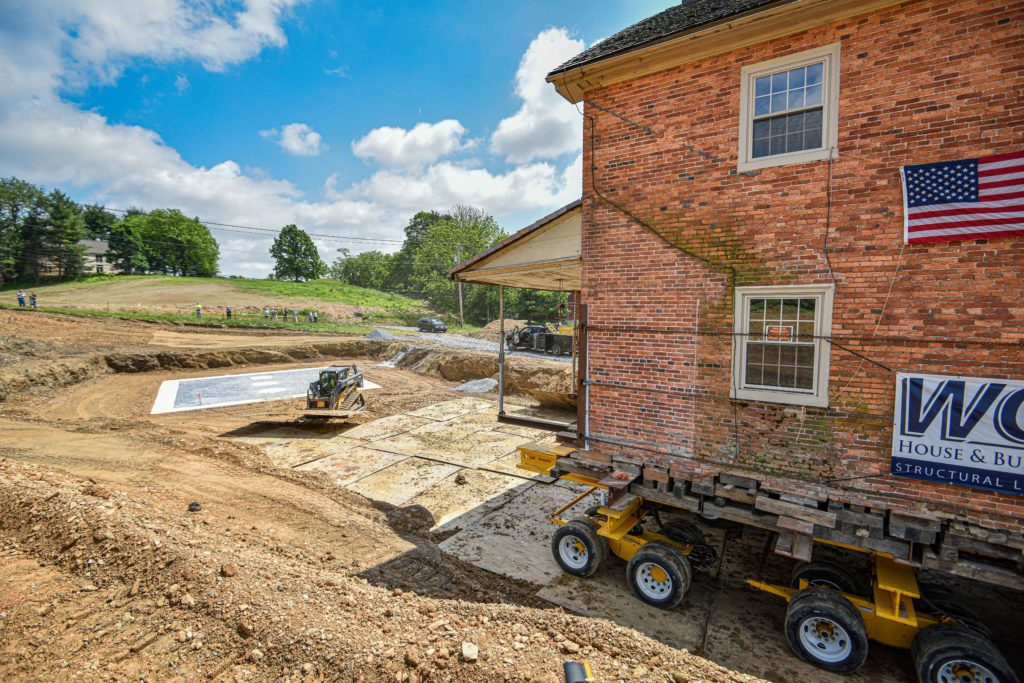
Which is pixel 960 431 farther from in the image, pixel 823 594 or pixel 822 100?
pixel 822 100

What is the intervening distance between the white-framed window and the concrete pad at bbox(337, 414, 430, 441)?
10404mm

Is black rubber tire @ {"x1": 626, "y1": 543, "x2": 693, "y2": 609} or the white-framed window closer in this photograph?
the white-framed window

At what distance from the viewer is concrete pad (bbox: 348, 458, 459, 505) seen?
9.40 m

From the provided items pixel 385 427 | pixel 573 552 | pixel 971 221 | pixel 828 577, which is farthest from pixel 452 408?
pixel 971 221

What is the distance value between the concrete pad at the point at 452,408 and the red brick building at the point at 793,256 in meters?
9.22

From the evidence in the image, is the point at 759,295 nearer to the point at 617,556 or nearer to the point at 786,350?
the point at 786,350

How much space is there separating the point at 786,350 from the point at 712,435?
1498 mm

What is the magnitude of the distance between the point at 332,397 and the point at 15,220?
76056 millimetres

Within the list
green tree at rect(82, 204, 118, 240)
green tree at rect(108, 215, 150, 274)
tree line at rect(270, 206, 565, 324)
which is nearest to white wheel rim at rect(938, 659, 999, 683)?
tree line at rect(270, 206, 565, 324)

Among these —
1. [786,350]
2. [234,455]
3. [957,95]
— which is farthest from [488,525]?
[957,95]

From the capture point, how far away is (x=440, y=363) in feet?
81.2

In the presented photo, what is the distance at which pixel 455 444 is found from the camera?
41.4ft

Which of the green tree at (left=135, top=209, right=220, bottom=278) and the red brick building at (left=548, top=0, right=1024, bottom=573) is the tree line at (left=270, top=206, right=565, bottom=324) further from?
the red brick building at (left=548, top=0, right=1024, bottom=573)

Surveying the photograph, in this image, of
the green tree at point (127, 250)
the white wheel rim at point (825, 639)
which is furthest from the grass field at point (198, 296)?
the white wheel rim at point (825, 639)
